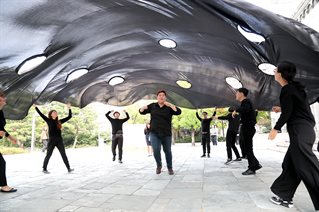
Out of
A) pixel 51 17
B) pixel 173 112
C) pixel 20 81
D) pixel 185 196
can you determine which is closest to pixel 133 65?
pixel 173 112

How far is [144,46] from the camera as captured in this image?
7.44 m

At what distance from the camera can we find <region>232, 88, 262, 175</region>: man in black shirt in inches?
268

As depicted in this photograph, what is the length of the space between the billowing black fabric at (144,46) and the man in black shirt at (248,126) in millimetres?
865

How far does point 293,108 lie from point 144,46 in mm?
4460

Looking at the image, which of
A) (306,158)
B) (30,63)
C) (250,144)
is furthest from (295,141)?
(30,63)

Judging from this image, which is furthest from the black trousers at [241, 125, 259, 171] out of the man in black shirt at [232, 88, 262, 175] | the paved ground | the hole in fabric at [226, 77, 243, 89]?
the hole in fabric at [226, 77, 243, 89]

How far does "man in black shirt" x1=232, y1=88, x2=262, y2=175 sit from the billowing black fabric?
865 millimetres

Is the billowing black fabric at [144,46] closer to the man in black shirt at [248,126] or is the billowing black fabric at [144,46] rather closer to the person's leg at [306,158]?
the man in black shirt at [248,126]

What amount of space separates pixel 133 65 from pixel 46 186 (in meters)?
4.34

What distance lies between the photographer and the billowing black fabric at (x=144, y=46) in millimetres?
4387

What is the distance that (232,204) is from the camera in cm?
407

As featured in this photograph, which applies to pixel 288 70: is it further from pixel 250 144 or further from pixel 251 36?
pixel 250 144

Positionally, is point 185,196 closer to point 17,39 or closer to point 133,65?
point 17,39

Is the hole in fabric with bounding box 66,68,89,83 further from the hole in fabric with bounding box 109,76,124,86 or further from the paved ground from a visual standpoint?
the paved ground
